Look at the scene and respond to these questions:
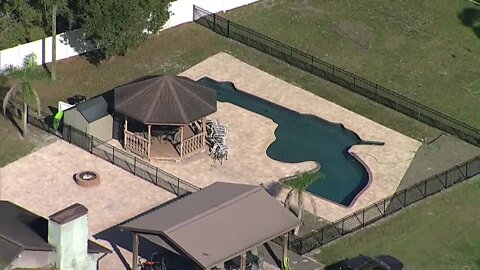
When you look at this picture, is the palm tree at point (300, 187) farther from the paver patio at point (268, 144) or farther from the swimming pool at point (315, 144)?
the swimming pool at point (315, 144)

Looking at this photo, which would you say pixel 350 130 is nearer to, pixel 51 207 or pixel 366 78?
pixel 366 78

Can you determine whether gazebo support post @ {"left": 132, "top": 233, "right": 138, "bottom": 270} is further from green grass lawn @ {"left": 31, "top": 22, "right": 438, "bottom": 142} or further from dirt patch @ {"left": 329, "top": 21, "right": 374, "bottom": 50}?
dirt patch @ {"left": 329, "top": 21, "right": 374, "bottom": 50}

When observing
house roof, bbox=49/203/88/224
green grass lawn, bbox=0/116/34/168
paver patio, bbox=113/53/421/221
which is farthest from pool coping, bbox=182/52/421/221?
house roof, bbox=49/203/88/224

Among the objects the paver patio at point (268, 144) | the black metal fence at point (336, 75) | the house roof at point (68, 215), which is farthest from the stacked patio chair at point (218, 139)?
the house roof at point (68, 215)

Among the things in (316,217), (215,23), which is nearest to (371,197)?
(316,217)

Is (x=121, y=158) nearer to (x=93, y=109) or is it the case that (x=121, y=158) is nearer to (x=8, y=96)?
(x=93, y=109)
